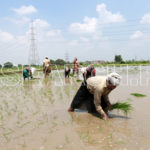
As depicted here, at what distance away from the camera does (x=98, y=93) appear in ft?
10.4

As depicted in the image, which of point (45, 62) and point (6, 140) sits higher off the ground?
point (45, 62)

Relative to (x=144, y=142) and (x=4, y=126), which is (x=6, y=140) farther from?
(x=144, y=142)

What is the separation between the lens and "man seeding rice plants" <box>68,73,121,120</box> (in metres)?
2.96

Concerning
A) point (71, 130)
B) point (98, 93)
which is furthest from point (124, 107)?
point (71, 130)

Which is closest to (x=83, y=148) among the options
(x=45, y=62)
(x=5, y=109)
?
(x=5, y=109)

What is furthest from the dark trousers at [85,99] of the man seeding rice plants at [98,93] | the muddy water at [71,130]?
the muddy water at [71,130]

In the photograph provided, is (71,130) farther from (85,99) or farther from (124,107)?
(124,107)

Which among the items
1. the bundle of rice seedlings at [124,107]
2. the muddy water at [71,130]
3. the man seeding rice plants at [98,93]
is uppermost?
the man seeding rice plants at [98,93]

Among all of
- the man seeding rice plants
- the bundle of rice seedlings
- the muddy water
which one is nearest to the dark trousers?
the man seeding rice plants

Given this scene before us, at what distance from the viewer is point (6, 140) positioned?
2.67m

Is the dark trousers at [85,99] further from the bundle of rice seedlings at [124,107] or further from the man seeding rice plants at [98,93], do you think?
the bundle of rice seedlings at [124,107]

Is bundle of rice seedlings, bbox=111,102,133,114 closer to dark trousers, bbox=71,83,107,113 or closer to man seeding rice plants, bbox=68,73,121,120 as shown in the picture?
man seeding rice plants, bbox=68,73,121,120

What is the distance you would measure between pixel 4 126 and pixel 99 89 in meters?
1.77

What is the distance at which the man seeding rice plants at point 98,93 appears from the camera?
2.96m
